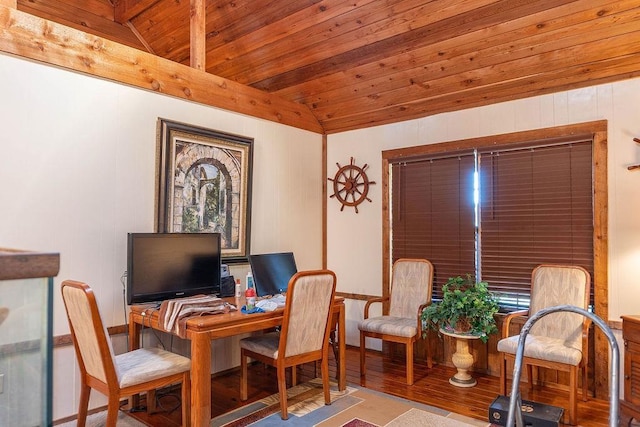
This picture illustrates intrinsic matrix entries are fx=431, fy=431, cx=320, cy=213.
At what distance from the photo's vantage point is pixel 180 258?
3322 millimetres

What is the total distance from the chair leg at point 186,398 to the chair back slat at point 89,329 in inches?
18.3

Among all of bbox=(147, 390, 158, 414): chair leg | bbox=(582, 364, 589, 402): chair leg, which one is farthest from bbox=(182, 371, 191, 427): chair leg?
bbox=(582, 364, 589, 402): chair leg

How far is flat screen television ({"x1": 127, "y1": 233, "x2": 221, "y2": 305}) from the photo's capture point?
3057 millimetres

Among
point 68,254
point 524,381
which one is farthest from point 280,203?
point 524,381

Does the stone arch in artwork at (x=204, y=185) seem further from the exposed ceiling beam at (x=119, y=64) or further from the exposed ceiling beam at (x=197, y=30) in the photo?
the exposed ceiling beam at (x=197, y=30)

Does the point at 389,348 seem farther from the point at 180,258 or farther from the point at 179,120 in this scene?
the point at 179,120

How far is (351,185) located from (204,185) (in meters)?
1.79

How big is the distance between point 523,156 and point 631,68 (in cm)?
99

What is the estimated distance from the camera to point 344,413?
3076 mm

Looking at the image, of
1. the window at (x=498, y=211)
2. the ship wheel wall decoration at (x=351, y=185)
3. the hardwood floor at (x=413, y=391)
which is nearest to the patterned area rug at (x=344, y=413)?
the hardwood floor at (x=413, y=391)

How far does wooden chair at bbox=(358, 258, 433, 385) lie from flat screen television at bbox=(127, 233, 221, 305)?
145 centimetres

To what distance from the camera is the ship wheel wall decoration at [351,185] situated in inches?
191

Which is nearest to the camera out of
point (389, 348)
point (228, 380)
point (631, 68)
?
point (631, 68)

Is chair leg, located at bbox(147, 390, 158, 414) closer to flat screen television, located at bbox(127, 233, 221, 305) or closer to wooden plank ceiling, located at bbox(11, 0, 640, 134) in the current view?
flat screen television, located at bbox(127, 233, 221, 305)
